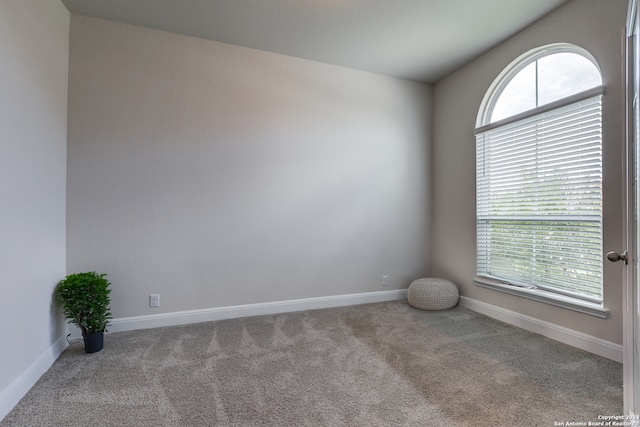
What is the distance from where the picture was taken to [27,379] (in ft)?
5.71

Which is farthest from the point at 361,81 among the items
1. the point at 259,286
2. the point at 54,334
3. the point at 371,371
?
the point at 54,334

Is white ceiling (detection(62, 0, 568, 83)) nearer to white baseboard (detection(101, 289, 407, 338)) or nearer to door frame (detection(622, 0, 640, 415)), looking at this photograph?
door frame (detection(622, 0, 640, 415))

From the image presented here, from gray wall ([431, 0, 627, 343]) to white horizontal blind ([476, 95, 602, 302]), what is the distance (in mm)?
87

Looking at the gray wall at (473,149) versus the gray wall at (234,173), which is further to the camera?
the gray wall at (234,173)

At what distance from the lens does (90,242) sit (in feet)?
8.18

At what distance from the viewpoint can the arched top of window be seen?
7.63 feet

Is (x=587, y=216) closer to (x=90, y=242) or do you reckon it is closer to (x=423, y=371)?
(x=423, y=371)

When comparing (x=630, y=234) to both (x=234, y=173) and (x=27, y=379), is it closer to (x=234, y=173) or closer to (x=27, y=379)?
(x=234, y=173)

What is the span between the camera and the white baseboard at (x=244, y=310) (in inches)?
103

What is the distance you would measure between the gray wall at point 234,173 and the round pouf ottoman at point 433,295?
40 centimetres

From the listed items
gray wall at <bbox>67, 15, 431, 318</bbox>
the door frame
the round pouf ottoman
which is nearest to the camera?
the door frame

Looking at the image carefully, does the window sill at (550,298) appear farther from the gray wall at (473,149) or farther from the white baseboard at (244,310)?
the white baseboard at (244,310)

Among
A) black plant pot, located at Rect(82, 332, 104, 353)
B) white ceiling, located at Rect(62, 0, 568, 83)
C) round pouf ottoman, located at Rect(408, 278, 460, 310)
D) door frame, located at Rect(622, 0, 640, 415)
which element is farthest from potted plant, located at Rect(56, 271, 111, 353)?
door frame, located at Rect(622, 0, 640, 415)

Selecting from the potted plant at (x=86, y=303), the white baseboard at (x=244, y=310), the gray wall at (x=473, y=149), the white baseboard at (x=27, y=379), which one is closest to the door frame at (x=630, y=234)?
the gray wall at (x=473, y=149)
